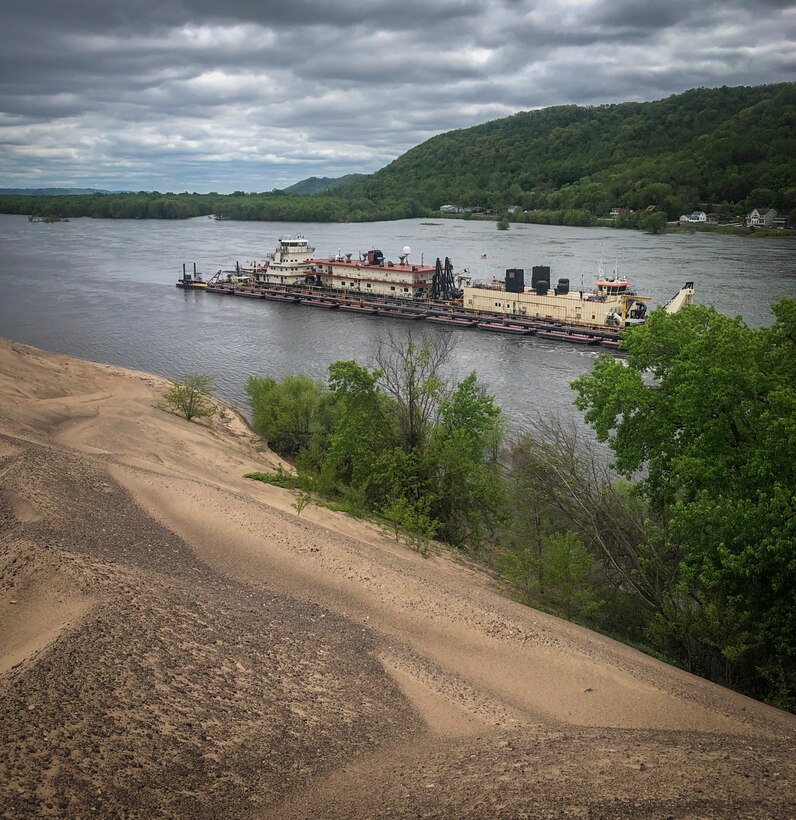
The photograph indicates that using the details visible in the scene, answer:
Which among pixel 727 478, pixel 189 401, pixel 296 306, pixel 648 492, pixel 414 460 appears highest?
pixel 727 478

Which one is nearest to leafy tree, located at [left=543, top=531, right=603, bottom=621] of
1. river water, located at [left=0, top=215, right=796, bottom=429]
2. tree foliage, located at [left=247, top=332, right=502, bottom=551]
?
tree foliage, located at [left=247, top=332, right=502, bottom=551]

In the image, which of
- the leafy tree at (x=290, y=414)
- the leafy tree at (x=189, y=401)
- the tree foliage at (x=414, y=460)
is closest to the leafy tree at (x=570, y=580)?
the tree foliage at (x=414, y=460)

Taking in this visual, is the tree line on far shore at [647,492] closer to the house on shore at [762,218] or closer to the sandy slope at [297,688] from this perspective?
the sandy slope at [297,688]


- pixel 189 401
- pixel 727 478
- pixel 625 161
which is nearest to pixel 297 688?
pixel 727 478

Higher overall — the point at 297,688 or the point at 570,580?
the point at 297,688

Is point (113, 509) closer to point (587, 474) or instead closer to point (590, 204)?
point (587, 474)

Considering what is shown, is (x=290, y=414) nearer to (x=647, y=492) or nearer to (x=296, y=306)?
(x=647, y=492)

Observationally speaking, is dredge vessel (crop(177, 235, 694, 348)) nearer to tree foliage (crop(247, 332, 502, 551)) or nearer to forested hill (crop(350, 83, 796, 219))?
tree foliage (crop(247, 332, 502, 551))
